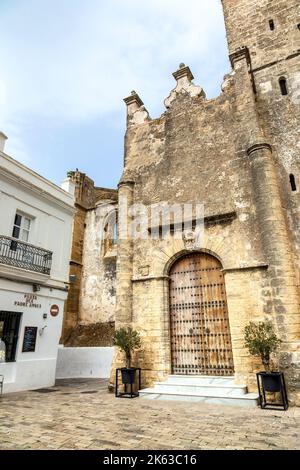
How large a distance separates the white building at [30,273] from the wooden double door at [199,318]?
4.81 metres

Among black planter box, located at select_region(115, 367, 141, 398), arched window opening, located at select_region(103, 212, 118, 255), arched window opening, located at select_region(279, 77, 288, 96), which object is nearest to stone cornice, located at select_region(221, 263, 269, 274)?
black planter box, located at select_region(115, 367, 141, 398)

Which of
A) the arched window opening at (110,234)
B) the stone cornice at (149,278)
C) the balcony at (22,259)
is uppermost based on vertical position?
the arched window opening at (110,234)

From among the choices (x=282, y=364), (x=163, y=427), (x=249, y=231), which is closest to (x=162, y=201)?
(x=249, y=231)

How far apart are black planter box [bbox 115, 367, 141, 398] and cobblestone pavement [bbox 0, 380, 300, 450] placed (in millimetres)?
597

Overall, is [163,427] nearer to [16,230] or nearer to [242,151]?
[242,151]

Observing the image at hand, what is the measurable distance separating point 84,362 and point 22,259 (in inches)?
250

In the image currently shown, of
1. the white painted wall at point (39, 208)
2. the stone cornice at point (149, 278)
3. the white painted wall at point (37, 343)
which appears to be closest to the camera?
the stone cornice at point (149, 278)

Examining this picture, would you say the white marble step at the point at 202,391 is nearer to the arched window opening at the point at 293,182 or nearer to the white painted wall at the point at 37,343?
the white painted wall at the point at 37,343

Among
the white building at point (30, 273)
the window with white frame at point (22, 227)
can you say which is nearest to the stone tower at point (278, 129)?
the white building at point (30, 273)

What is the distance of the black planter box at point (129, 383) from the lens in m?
7.75

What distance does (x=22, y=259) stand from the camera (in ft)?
32.9

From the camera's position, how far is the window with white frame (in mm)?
10484

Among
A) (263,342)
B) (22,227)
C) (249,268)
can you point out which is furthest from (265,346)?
(22,227)

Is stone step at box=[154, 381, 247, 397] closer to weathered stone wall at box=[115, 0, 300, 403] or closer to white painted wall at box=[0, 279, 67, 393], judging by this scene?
weathered stone wall at box=[115, 0, 300, 403]
